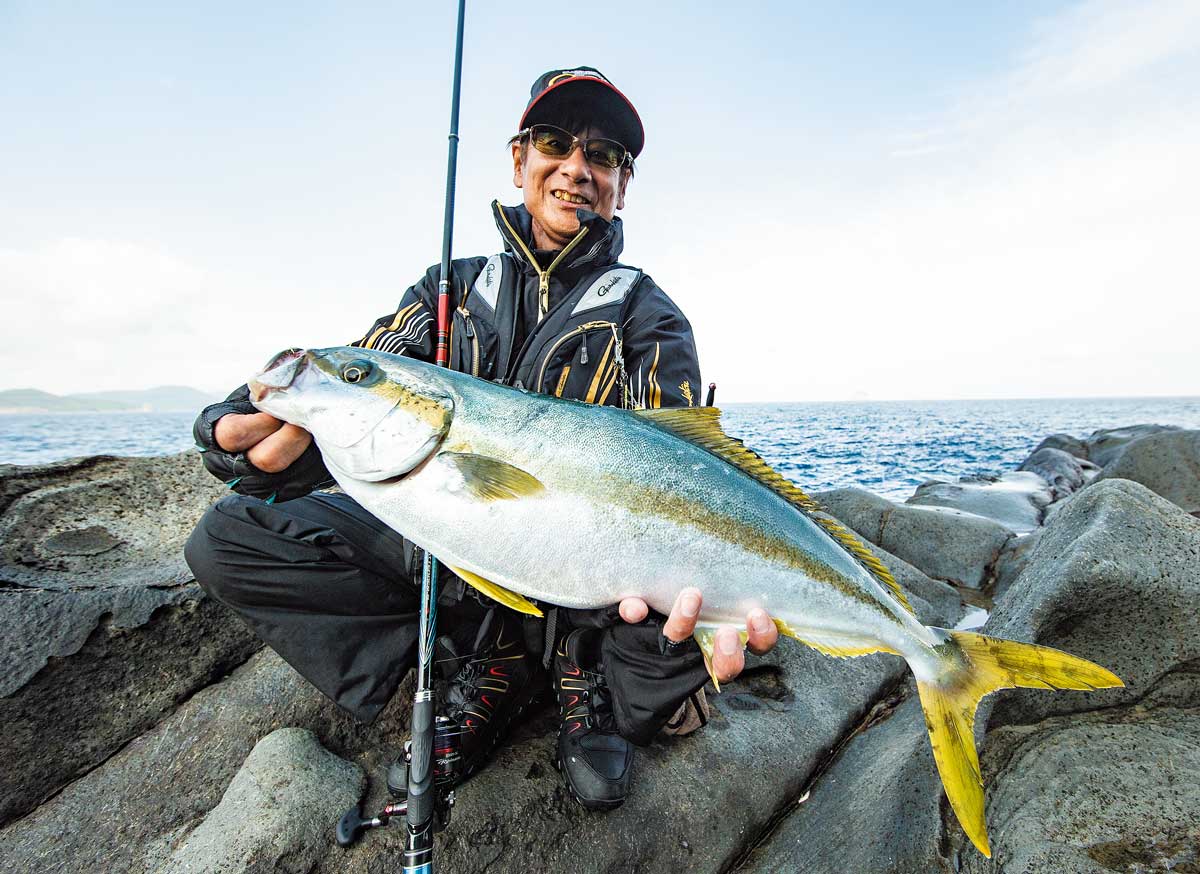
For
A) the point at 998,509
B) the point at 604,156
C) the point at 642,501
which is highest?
the point at 604,156

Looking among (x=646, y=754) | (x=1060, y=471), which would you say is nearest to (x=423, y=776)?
(x=646, y=754)

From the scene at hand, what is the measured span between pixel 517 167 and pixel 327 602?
2866 millimetres

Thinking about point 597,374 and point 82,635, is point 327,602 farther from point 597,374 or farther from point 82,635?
point 597,374

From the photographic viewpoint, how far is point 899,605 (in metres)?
2.36

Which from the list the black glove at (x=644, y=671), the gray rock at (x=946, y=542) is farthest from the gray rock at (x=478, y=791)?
the gray rock at (x=946, y=542)

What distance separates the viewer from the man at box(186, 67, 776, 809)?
8.18 ft

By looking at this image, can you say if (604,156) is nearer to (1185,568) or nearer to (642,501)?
(642,501)

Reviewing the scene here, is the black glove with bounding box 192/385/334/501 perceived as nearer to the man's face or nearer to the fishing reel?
the fishing reel

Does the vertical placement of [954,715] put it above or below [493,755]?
above

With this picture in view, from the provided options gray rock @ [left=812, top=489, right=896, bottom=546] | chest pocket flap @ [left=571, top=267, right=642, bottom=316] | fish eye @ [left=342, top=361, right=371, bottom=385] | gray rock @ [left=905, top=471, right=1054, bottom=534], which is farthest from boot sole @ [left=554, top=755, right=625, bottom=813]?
gray rock @ [left=905, top=471, right=1054, bottom=534]

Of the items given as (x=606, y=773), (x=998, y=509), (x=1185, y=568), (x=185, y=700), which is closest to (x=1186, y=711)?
(x=1185, y=568)

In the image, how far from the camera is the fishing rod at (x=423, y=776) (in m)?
2.08

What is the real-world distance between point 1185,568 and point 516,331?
11.4 ft

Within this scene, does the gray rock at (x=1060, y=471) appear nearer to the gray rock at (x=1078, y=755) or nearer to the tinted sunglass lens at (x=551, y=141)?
the gray rock at (x=1078, y=755)
